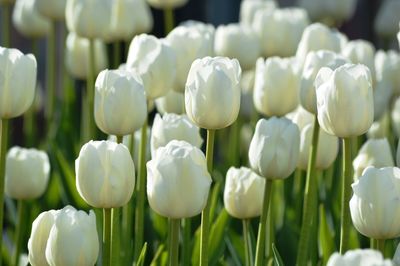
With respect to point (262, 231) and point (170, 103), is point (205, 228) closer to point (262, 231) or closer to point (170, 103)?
point (262, 231)

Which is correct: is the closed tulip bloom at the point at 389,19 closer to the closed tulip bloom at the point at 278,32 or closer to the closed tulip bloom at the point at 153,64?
the closed tulip bloom at the point at 278,32

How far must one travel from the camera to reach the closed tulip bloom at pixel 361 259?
1.25m

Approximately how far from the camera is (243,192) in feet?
6.45

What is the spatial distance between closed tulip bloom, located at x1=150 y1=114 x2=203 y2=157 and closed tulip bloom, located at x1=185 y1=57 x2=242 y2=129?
0.71ft

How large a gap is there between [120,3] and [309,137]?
0.68 m

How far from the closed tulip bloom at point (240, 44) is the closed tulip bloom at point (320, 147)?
543mm

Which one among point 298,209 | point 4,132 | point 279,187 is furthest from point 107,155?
point 279,187

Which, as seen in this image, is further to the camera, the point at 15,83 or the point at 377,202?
the point at 15,83

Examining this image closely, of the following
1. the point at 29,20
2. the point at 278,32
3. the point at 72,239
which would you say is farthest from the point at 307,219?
the point at 29,20

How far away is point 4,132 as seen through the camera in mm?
1811

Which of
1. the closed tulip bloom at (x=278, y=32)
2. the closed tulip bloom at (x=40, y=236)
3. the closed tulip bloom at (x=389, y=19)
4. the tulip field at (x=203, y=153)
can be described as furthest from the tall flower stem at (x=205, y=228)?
the closed tulip bloom at (x=389, y=19)

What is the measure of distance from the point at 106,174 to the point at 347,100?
0.36m

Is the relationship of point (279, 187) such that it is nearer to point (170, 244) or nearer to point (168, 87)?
point (168, 87)

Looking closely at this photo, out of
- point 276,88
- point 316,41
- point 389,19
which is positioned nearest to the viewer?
point 276,88
